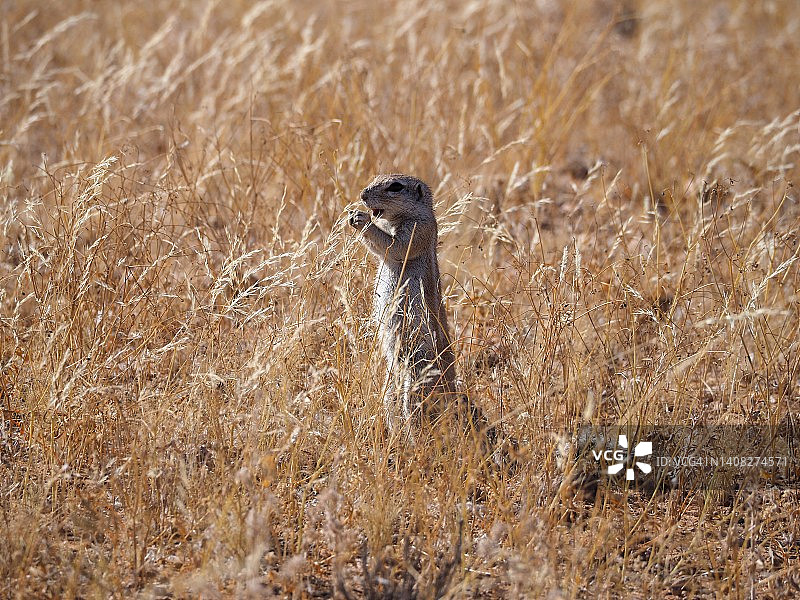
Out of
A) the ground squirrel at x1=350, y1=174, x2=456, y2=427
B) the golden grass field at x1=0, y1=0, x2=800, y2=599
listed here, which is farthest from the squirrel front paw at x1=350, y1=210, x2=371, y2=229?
the golden grass field at x1=0, y1=0, x2=800, y2=599

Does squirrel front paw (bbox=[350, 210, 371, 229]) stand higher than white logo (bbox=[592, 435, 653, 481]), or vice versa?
squirrel front paw (bbox=[350, 210, 371, 229])

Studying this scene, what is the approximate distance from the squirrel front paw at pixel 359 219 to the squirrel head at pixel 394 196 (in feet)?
0.27

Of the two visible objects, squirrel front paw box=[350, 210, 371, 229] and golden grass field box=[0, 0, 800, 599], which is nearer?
golden grass field box=[0, 0, 800, 599]

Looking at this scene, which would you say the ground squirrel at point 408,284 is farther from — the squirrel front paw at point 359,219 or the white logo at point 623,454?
the white logo at point 623,454

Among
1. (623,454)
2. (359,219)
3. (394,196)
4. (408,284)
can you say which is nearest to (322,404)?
(408,284)

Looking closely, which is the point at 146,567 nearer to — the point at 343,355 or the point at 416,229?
the point at 343,355

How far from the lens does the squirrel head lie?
162 inches

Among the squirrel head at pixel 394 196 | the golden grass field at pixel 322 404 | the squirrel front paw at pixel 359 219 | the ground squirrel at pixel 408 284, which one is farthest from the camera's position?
the squirrel head at pixel 394 196

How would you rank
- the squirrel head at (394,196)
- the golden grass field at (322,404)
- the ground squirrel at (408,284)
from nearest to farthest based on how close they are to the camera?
the golden grass field at (322,404)
the ground squirrel at (408,284)
the squirrel head at (394,196)

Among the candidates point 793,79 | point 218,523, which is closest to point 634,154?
point 793,79

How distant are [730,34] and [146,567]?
333 inches

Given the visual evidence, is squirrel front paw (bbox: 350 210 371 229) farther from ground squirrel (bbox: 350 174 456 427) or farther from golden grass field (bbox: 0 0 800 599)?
golden grass field (bbox: 0 0 800 599)

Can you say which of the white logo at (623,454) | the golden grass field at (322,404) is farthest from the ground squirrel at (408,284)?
the white logo at (623,454)

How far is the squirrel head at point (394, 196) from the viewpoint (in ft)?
13.5
